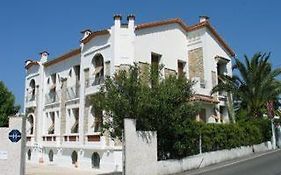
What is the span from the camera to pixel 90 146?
87.2 feet

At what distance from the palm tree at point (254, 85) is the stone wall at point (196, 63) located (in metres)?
1.75

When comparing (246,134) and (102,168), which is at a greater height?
(246,134)

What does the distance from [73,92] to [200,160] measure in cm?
1235

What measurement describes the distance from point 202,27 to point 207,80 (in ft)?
13.8

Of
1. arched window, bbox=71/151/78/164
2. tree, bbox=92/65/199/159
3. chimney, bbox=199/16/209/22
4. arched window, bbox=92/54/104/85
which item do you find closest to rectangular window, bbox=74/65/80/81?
arched window, bbox=92/54/104/85

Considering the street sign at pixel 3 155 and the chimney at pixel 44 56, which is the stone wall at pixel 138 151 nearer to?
the street sign at pixel 3 155

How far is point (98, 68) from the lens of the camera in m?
27.7

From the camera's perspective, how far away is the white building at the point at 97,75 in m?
25.8

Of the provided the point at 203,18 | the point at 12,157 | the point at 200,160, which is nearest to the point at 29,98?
the point at 203,18

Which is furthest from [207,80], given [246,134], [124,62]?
[124,62]

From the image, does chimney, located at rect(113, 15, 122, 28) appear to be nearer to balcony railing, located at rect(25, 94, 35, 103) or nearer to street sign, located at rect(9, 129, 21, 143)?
street sign, located at rect(9, 129, 21, 143)

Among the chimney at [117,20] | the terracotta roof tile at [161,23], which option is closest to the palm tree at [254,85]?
the terracotta roof tile at [161,23]

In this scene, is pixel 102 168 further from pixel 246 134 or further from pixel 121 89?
pixel 246 134

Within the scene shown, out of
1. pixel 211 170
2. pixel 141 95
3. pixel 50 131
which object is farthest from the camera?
pixel 50 131
